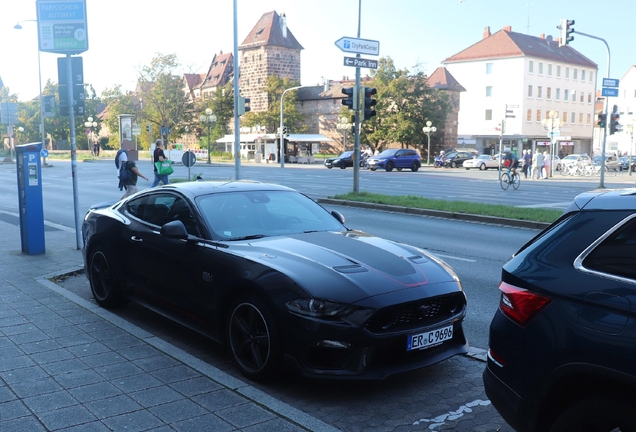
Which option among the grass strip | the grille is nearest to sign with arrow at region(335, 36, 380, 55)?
the grass strip

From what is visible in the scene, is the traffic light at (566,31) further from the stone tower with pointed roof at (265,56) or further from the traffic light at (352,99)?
the stone tower with pointed roof at (265,56)

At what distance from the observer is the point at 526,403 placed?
2951 millimetres

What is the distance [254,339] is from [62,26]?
745cm

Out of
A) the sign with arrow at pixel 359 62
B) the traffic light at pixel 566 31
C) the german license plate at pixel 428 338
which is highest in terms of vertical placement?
the traffic light at pixel 566 31

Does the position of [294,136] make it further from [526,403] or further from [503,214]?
[526,403]

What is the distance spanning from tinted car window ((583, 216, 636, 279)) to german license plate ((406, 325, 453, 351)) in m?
1.63

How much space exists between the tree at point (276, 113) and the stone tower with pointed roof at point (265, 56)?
2309 mm

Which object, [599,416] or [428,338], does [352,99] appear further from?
[599,416]

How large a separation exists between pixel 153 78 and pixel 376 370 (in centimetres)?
8835

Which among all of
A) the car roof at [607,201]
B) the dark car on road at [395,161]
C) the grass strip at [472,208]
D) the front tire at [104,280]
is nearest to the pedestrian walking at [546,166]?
the dark car on road at [395,161]

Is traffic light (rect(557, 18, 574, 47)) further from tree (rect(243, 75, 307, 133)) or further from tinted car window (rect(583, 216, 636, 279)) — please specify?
tree (rect(243, 75, 307, 133))

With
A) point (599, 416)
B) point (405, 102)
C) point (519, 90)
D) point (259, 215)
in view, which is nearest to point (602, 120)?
point (259, 215)

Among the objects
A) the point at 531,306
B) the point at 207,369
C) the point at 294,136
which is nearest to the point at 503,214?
the point at 207,369

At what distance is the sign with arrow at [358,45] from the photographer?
1838 centimetres
